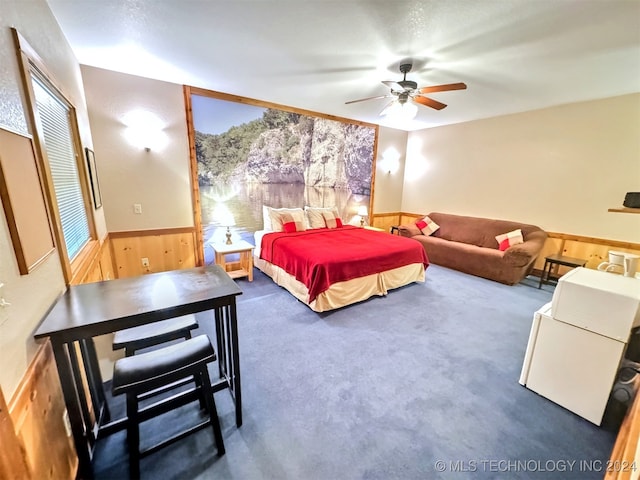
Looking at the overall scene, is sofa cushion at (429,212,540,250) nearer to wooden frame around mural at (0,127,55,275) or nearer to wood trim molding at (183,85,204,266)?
wood trim molding at (183,85,204,266)

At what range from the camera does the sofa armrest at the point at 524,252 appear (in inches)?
141

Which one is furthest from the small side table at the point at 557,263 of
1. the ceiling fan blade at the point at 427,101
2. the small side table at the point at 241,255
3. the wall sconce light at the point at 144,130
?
the wall sconce light at the point at 144,130

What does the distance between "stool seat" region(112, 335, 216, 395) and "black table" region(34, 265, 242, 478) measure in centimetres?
16

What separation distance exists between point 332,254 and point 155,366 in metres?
2.00

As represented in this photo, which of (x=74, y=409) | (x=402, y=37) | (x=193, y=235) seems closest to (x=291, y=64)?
(x=402, y=37)

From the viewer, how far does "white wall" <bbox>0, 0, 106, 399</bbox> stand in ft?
2.80

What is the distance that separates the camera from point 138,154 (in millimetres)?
3107

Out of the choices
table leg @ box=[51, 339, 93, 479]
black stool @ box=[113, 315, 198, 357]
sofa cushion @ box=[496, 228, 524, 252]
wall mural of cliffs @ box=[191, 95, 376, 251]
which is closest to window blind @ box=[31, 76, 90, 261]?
black stool @ box=[113, 315, 198, 357]

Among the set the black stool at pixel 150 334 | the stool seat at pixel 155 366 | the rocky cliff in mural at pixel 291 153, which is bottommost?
the black stool at pixel 150 334

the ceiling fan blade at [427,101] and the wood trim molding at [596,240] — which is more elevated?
the ceiling fan blade at [427,101]

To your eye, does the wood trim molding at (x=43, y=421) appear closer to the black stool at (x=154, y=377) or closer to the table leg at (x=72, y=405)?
the table leg at (x=72, y=405)

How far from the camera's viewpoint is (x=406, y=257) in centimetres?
345

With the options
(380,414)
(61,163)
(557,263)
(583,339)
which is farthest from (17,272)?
(557,263)

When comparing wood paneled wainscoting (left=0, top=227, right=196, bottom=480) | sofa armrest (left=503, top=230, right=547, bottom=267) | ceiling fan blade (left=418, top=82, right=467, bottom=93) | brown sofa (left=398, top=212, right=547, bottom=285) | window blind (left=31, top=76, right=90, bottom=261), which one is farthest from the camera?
brown sofa (left=398, top=212, right=547, bottom=285)
